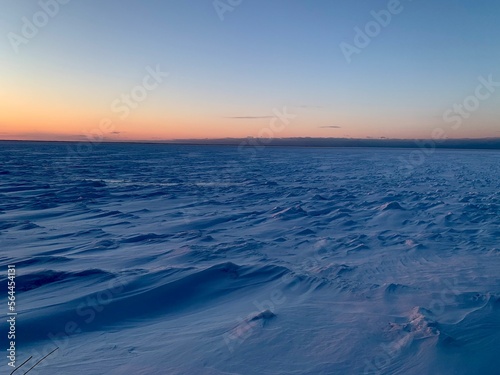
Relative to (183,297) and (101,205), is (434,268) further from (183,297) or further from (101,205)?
(101,205)

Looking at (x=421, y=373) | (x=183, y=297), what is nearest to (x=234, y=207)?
(x=183, y=297)

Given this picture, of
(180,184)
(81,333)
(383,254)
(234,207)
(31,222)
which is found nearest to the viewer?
(81,333)

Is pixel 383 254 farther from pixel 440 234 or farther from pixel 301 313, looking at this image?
pixel 301 313

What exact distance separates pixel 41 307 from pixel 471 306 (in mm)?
4802

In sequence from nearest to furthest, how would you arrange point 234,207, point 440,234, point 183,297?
1. point 183,297
2. point 440,234
3. point 234,207

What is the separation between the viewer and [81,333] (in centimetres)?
358

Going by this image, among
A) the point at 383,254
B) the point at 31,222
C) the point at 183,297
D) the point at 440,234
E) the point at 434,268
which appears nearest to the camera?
the point at 183,297

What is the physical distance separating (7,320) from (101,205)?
7.20 metres

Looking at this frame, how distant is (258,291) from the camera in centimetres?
455

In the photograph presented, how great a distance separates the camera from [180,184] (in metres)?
15.7

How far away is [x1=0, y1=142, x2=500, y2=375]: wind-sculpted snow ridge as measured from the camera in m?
3.06

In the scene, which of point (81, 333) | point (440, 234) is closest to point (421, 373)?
point (81, 333)

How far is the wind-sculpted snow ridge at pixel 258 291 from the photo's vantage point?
10.0 ft

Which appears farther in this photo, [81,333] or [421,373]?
[81,333]
